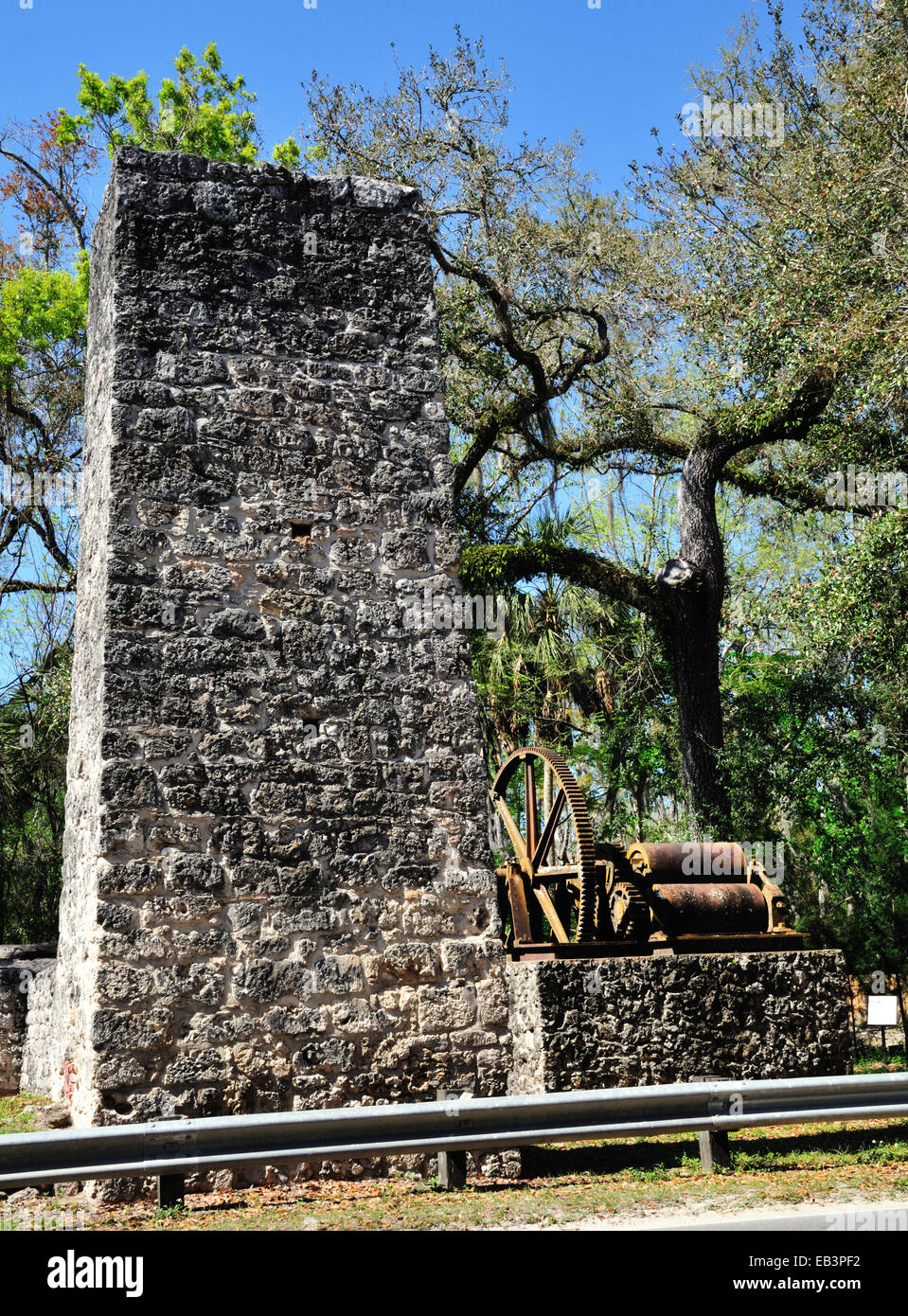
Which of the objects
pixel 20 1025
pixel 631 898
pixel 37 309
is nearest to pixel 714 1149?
pixel 631 898

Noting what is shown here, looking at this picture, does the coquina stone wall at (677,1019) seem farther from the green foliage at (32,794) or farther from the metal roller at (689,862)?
the green foliage at (32,794)

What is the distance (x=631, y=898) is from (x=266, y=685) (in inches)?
141

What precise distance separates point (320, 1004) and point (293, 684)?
171 centimetres

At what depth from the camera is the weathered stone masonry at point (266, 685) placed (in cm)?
590

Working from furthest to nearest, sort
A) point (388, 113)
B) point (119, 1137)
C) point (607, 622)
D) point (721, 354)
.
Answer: point (607, 622) < point (388, 113) < point (721, 354) < point (119, 1137)

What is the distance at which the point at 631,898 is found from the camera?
28.1 feet

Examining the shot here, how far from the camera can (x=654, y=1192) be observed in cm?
536

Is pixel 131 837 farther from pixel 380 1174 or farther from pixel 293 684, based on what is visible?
pixel 380 1174

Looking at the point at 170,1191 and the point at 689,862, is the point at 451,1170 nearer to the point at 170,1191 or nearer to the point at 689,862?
the point at 170,1191

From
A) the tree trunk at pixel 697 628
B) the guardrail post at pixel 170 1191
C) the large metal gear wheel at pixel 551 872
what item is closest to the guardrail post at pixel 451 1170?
the guardrail post at pixel 170 1191

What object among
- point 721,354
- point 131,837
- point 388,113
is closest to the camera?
point 131,837

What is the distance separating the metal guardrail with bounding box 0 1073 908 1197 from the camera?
16.0 feet

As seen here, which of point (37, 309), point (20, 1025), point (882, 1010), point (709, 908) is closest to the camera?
point (709, 908)
